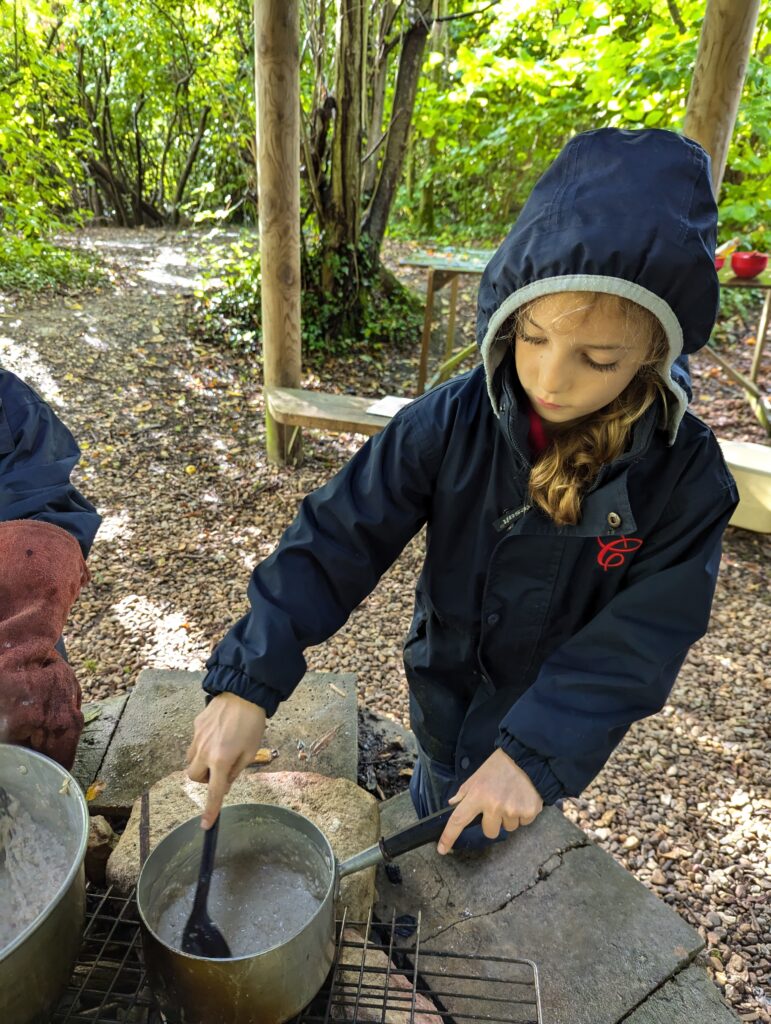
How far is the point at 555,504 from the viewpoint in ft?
4.74

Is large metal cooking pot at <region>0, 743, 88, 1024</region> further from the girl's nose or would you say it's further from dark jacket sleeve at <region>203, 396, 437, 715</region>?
the girl's nose

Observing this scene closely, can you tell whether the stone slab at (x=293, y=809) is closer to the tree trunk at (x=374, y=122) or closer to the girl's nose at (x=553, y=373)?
the girl's nose at (x=553, y=373)

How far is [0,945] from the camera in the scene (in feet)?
4.01

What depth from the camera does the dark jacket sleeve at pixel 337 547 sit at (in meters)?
1.45

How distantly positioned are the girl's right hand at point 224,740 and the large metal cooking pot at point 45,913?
0.21m

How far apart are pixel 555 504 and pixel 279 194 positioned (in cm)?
355

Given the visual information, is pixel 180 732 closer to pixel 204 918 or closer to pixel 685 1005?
pixel 204 918

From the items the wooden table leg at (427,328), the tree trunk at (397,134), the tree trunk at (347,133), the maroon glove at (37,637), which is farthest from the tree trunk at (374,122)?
the maroon glove at (37,637)

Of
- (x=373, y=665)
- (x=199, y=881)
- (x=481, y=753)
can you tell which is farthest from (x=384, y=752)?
(x=199, y=881)

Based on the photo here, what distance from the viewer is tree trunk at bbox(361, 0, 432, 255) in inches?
269

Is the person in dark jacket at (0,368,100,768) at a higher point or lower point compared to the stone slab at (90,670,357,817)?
higher

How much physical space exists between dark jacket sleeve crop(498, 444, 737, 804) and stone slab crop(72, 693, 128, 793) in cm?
125

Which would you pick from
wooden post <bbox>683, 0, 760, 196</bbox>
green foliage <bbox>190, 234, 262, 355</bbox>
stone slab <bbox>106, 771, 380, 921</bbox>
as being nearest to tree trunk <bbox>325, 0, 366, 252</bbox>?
green foliage <bbox>190, 234, 262, 355</bbox>

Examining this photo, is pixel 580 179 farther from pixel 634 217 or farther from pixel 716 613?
pixel 716 613
